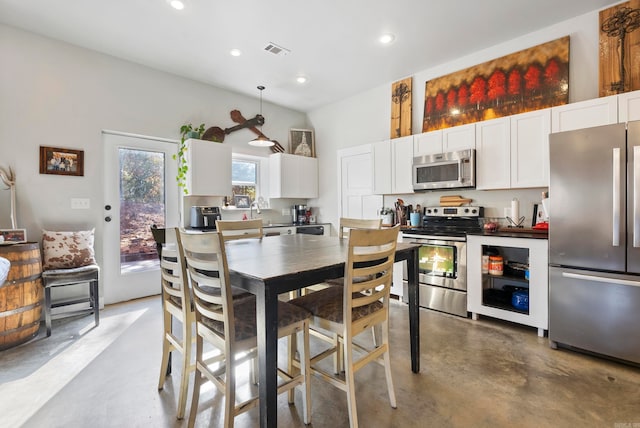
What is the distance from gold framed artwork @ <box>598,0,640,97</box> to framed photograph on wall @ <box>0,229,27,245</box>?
541 centimetres

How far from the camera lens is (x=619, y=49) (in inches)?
103

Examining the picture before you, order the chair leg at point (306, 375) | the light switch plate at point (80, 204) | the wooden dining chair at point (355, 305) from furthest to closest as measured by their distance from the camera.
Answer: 1. the light switch plate at point (80, 204)
2. the chair leg at point (306, 375)
3. the wooden dining chair at point (355, 305)

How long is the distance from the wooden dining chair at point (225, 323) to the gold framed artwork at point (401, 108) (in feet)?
10.5

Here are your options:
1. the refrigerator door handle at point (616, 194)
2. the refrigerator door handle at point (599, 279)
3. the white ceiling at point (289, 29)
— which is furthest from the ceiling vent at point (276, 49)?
the refrigerator door handle at point (599, 279)

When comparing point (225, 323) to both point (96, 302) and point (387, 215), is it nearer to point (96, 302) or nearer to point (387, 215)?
point (96, 302)

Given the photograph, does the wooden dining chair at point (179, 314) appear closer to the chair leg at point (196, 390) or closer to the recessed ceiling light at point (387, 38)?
the chair leg at point (196, 390)

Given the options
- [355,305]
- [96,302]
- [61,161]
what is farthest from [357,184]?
[61,161]

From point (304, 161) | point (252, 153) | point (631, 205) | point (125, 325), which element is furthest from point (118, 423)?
point (304, 161)

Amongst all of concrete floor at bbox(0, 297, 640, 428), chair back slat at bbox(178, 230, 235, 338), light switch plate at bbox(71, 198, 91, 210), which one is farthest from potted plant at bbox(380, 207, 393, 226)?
light switch plate at bbox(71, 198, 91, 210)

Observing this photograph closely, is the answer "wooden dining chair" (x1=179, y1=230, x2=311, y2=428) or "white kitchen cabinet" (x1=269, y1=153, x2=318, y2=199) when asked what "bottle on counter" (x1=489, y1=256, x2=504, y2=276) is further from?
"white kitchen cabinet" (x1=269, y1=153, x2=318, y2=199)

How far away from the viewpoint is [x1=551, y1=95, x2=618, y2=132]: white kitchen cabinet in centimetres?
245

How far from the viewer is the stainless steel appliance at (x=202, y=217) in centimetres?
386

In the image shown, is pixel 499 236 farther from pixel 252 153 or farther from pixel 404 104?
pixel 252 153

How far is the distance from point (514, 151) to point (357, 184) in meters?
2.10
